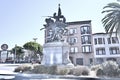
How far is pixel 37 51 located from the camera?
66.5 m

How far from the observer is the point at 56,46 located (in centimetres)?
2086

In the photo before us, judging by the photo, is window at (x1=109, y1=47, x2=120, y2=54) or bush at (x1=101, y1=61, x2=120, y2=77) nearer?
bush at (x1=101, y1=61, x2=120, y2=77)

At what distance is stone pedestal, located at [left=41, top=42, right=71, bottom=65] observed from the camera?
67.6ft

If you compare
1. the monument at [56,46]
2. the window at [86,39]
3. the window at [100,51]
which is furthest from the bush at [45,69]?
the window at [86,39]

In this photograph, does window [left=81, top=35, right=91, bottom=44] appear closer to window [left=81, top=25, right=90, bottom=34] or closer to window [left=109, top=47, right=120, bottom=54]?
window [left=81, top=25, right=90, bottom=34]

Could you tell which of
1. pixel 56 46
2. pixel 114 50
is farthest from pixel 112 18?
pixel 114 50

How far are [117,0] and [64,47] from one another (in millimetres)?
11304

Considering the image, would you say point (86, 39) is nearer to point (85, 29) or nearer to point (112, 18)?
point (85, 29)

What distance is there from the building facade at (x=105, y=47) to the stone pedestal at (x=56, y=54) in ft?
96.8

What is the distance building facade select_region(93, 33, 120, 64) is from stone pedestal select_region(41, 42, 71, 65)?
29.5m

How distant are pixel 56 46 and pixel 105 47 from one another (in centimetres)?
3069

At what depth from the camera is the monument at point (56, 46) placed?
2064 centimetres

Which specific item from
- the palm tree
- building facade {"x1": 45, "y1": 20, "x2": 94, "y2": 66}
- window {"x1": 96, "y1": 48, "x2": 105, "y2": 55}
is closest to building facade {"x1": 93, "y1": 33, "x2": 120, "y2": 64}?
window {"x1": 96, "y1": 48, "x2": 105, "y2": 55}

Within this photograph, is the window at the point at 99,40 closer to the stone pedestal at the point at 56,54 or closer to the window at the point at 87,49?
the window at the point at 87,49
